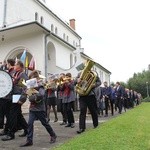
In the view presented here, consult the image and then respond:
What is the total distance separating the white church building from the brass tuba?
644 inches

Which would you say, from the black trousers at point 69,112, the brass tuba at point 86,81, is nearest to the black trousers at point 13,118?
the brass tuba at point 86,81

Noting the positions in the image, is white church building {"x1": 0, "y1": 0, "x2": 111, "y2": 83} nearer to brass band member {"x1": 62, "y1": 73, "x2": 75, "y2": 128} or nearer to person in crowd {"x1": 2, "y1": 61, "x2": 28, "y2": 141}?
brass band member {"x1": 62, "y1": 73, "x2": 75, "y2": 128}

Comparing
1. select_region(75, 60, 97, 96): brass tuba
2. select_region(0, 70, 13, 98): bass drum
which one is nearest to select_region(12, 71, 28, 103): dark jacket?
→ select_region(0, 70, 13, 98): bass drum

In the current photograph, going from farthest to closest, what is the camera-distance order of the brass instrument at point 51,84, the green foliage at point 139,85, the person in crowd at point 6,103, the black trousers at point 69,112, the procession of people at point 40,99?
the green foliage at point 139,85 → the brass instrument at point 51,84 → the black trousers at point 69,112 → the person in crowd at point 6,103 → the procession of people at point 40,99

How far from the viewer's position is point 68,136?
360 inches

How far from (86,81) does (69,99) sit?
177 centimetres

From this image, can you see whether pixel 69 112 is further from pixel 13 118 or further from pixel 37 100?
pixel 37 100

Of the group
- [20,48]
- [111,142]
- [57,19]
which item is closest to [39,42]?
[20,48]

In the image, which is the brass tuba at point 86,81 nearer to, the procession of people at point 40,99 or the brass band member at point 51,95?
the procession of people at point 40,99

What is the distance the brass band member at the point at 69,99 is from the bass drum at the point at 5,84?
3.36 m

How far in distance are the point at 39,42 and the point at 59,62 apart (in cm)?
562

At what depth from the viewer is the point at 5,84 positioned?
8.48 metres

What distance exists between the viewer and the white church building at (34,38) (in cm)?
2903

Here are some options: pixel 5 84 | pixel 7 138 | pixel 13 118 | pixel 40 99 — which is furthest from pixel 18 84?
pixel 7 138
